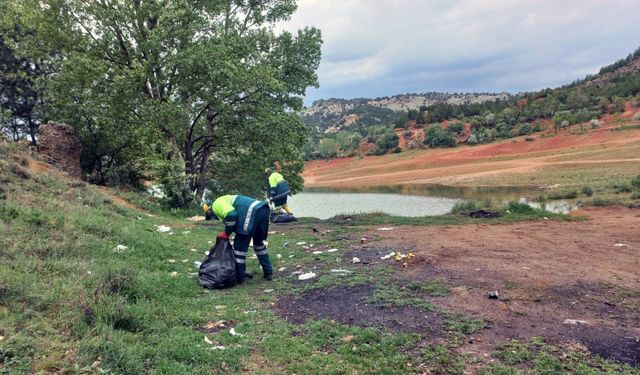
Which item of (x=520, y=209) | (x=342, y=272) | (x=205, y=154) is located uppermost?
(x=205, y=154)

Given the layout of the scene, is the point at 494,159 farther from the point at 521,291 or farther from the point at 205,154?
the point at 521,291

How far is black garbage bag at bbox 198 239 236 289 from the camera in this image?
267 inches

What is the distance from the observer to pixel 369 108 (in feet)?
475

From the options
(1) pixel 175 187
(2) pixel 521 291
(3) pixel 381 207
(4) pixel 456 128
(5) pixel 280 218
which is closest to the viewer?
(2) pixel 521 291

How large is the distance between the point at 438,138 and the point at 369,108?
73569mm

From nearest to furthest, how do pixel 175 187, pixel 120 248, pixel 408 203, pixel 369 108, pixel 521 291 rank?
pixel 521 291 < pixel 120 248 < pixel 175 187 < pixel 408 203 < pixel 369 108

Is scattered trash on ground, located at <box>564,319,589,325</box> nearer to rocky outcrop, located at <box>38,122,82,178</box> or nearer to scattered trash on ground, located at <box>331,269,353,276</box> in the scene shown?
scattered trash on ground, located at <box>331,269,353,276</box>

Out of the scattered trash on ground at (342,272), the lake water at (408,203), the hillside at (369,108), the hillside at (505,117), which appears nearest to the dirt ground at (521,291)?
the scattered trash on ground at (342,272)

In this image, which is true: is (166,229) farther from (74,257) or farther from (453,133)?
(453,133)

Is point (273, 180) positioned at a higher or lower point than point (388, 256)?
higher

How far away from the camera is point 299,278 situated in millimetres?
7164

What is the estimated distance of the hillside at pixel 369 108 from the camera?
130 m

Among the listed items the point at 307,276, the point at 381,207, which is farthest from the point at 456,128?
the point at 307,276

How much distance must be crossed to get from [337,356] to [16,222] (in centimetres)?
611
